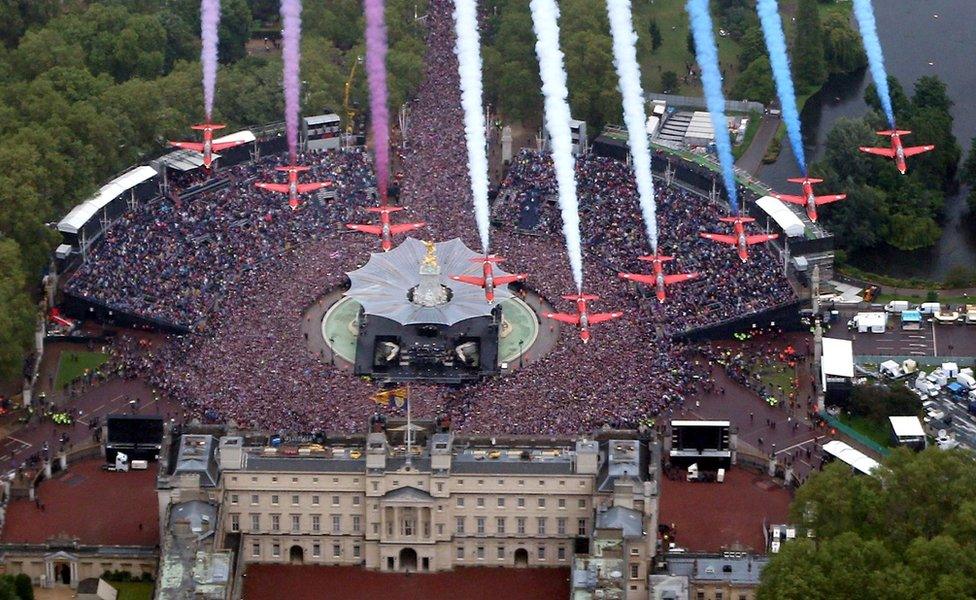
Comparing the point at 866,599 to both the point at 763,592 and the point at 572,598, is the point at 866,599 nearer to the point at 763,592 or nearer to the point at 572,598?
the point at 763,592

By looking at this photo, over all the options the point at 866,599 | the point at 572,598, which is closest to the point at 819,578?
the point at 866,599

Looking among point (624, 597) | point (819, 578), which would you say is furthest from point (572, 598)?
point (819, 578)

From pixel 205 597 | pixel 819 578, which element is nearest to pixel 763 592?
pixel 819 578

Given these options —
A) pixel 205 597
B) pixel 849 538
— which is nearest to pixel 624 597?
pixel 849 538

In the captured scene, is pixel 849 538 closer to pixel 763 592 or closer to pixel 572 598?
pixel 763 592

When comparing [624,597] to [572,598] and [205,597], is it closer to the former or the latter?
[572,598]

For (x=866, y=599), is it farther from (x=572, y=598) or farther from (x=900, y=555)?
(x=572, y=598)
